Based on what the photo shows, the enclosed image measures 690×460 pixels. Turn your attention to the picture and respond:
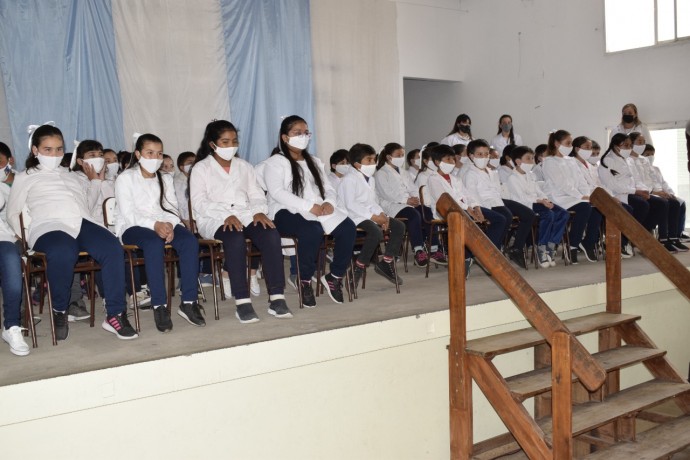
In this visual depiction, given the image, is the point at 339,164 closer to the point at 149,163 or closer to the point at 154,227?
the point at 149,163

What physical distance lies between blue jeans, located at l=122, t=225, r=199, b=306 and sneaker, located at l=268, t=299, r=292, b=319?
424 mm

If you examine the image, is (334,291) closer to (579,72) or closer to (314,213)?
(314,213)

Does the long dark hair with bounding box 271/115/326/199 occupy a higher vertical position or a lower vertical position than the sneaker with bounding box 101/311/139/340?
higher

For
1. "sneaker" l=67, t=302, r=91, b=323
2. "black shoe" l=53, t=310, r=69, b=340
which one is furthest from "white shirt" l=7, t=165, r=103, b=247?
"sneaker" l=67, t=302, r=91, b=323

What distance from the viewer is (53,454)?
263 centimetres

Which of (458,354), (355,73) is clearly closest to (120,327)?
(458,354)

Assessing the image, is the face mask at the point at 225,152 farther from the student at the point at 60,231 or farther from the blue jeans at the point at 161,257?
the student at the point at 60,231

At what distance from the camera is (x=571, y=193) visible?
5.97 m

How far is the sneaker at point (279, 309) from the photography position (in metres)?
3.73

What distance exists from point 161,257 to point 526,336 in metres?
2.01

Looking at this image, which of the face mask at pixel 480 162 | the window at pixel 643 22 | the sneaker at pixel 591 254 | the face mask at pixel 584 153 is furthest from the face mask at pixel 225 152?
the window at pixel 643 22

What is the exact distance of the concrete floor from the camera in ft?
9.61

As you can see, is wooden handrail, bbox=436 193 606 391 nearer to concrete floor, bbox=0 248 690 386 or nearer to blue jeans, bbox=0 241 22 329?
concrete floor, bbox=0 248 690 386

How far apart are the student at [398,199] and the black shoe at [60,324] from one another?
310cm
